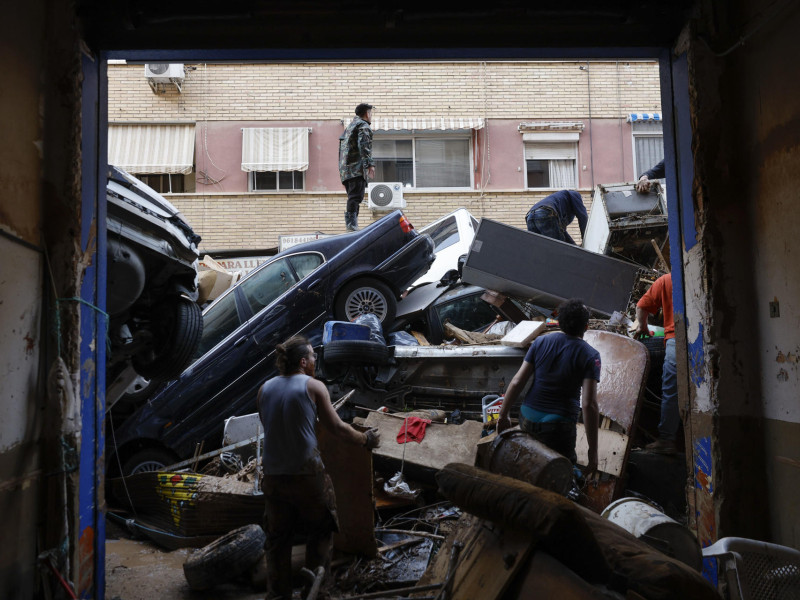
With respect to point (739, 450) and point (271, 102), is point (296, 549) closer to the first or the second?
point (739, 450)

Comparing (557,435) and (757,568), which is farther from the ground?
(557,435)

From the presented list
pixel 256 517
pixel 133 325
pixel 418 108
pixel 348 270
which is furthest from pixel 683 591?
pixel 418 108

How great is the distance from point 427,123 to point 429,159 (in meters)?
0.84

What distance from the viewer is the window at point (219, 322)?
827 cm

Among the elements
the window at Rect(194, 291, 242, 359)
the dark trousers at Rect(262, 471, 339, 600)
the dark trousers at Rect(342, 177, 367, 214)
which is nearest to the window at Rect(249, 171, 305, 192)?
the dark trousers at Rect(342, 177, 367, 214)

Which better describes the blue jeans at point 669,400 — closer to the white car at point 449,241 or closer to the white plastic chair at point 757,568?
the white plastic chair at point 757,568

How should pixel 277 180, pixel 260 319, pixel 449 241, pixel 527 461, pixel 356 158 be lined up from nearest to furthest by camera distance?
pixel 527 461
pixel 260 319
pixel 449 241
pixel 356 158
pixel 277 180

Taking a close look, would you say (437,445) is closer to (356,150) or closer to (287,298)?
(287,298)

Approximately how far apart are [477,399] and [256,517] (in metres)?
2.72

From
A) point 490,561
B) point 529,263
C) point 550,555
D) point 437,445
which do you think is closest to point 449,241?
point 529,263

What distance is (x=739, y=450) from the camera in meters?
3.46

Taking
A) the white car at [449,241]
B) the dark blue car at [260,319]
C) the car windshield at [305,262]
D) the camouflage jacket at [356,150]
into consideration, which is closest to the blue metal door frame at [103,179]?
the dark blue car at [260,319]

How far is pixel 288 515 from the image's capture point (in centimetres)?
435

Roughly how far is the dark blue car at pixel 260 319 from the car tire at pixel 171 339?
6.77 feet
